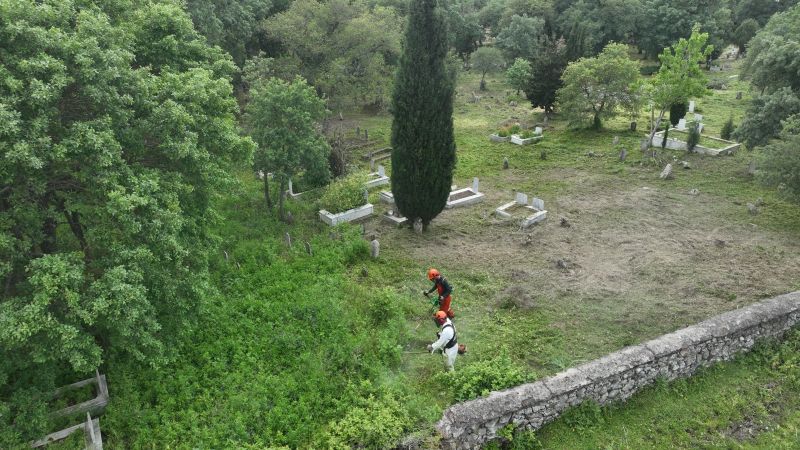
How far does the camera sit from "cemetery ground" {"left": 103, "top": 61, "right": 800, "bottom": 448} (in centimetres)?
1004

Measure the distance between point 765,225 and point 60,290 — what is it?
2069cm

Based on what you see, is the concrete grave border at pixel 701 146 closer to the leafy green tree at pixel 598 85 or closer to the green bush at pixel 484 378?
the leafy green tree at pixel 598 85

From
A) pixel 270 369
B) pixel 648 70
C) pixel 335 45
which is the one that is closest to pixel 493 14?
pixel 648 70

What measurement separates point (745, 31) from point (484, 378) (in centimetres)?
4918

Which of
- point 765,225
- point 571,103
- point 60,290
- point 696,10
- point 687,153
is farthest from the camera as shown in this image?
point 696,10

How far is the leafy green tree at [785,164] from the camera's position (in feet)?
56.5

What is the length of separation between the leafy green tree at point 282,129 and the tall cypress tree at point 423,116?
325cm

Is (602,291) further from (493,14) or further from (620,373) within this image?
(493,14)

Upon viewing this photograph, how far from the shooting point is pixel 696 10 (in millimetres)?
42375

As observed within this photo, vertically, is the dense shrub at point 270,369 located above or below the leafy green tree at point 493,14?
below

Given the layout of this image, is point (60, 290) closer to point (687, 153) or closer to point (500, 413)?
point (500, 413)

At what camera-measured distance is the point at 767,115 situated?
20.8 meters

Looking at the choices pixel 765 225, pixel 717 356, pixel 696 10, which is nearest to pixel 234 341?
pixel 717 356

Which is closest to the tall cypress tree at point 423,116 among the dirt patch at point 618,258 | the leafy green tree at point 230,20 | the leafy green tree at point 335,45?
the dirt patch at point 618,258
